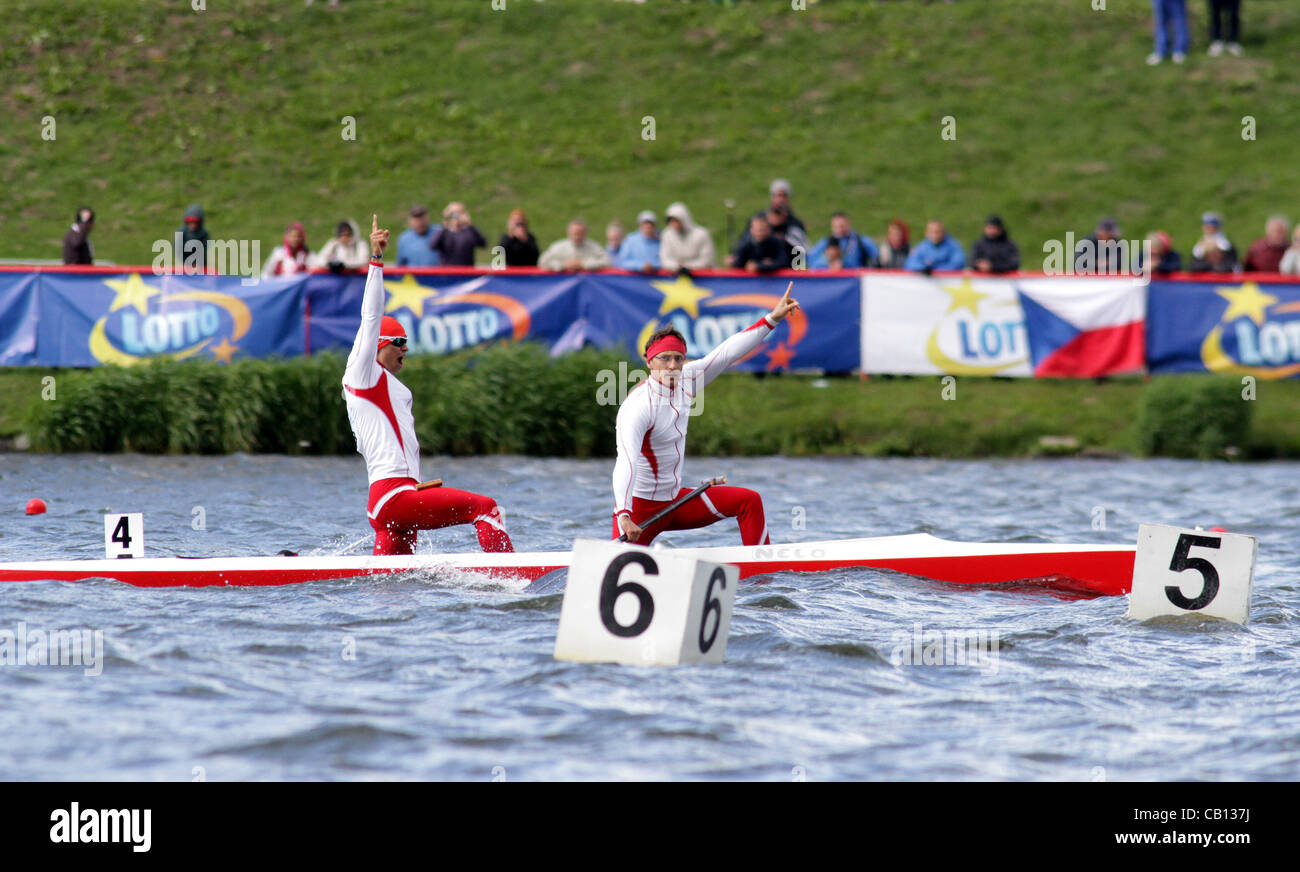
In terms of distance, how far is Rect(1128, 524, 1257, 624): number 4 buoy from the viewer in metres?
9.15

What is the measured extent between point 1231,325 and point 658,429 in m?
10.7

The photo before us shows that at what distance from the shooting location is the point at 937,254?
763 inches

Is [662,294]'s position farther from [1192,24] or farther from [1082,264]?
[1192,24]


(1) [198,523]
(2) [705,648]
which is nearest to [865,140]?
(1) [198,523]

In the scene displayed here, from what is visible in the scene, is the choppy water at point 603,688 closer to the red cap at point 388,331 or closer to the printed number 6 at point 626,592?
the printed number 6 at point 626,592

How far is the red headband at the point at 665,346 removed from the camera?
32.6 feet

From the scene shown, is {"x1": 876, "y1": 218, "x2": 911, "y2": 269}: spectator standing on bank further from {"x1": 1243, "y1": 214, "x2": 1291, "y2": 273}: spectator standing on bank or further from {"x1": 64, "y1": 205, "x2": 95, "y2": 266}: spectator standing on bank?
{"x1": 64, "y1": 205, "x2": 95, "y2": 266}: spectator standing on bank

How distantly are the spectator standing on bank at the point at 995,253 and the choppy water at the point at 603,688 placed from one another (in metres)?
7.19

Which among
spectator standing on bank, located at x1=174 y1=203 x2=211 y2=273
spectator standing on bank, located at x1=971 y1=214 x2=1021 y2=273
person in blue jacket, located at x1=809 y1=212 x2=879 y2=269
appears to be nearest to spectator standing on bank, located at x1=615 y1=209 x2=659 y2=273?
person in blue jacket, located at x1=809 y1=212 x2=879 y2=269

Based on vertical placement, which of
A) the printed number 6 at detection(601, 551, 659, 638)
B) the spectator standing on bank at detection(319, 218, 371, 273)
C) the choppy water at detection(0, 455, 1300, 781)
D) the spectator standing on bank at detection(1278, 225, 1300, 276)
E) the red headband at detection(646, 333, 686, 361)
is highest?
the spectator standing on bank at detection(319, 218, 371, 273)

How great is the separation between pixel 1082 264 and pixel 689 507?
1428 centimetres

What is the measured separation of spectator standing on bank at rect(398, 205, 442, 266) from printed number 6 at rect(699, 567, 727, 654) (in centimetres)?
1211
